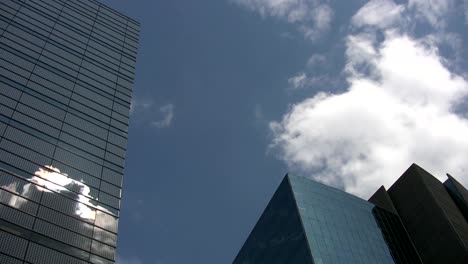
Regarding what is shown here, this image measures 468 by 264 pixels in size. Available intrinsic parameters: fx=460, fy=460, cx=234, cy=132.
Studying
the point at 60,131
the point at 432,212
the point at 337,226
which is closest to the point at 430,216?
the point at 432,212

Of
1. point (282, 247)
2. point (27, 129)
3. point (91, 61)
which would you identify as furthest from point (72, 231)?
point (282, 247)

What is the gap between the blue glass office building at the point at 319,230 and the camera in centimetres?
5784

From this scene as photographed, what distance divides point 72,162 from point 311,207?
34675mm

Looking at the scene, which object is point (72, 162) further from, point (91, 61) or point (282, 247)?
point (282, 247)

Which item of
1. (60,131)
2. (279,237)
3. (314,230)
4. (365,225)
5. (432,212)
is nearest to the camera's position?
(60,131)

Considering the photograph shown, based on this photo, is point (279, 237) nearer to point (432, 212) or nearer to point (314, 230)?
point (314, 230)

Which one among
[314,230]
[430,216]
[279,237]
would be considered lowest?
[314,230]

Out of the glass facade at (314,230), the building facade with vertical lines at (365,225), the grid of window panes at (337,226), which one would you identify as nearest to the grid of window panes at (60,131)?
the glass facade at (314,230)

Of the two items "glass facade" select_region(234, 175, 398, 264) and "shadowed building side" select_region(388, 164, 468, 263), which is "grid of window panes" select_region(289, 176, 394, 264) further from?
"shadowed building side" select_region(388, 164, 468, 263)

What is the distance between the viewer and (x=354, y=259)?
5859cm

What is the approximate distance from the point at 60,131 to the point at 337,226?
38.9 metres

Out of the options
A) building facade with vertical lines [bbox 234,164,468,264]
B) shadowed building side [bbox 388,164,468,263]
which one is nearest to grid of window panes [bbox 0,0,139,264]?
building facade with vertical lines [bbox 234,164,468,264]

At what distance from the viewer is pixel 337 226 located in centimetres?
6344

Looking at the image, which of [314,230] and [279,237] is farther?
[279,237]
